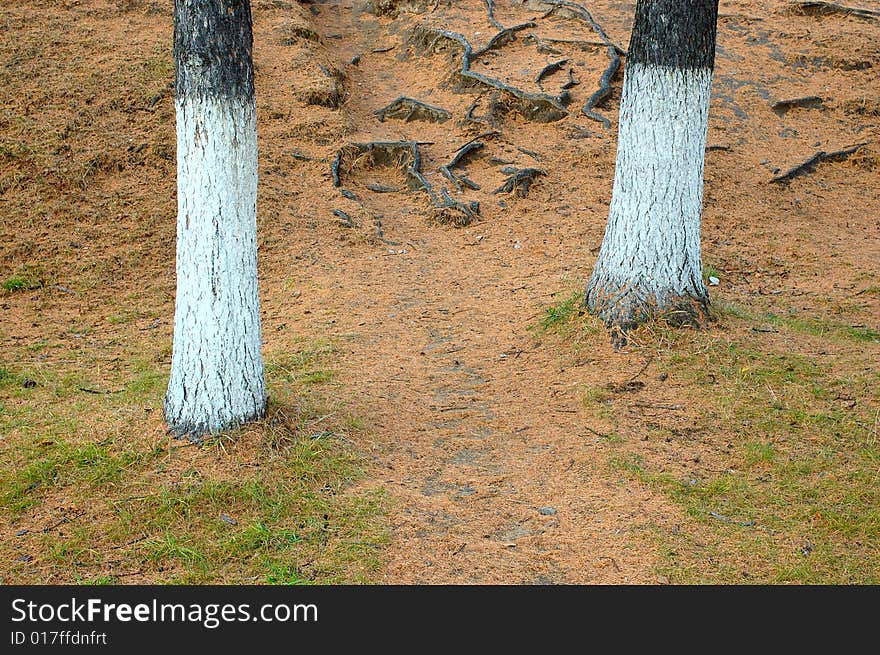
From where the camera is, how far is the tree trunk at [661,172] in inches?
237

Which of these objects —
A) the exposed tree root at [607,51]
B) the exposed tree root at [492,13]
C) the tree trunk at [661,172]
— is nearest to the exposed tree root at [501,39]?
the exposed tree root at [492,13]

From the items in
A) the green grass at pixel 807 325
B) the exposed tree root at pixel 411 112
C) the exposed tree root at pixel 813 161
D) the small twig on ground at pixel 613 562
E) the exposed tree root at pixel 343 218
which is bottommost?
the small twig on ground at pixel 613 562

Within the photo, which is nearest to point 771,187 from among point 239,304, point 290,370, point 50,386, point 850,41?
point 850,41

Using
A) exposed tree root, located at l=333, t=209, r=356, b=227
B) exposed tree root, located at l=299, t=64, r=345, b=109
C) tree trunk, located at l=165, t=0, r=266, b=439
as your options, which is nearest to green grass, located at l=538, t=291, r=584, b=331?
tree trunk, located at l=165, t=0, r=266, b=439

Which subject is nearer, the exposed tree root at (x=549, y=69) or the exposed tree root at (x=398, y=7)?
the exposed tree root at (x=549, y=69)

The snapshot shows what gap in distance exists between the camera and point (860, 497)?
→ 15.1ft

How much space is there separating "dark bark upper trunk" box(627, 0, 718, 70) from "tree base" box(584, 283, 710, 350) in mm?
1721

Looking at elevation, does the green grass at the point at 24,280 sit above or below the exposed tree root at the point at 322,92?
below

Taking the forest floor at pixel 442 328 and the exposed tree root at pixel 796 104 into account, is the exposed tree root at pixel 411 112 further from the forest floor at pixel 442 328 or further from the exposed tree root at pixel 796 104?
the exposed tree root at pixel 796 104

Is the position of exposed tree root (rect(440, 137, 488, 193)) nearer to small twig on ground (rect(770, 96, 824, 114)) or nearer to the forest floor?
the forest floor

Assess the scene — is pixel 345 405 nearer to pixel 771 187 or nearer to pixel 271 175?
pixel 271 175

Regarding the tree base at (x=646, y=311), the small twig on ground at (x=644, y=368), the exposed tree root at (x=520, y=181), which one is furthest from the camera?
the exposed tree root at (x=520, y=181)

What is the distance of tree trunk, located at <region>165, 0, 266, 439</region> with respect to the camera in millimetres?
4551

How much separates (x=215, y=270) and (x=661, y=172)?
338 cm
